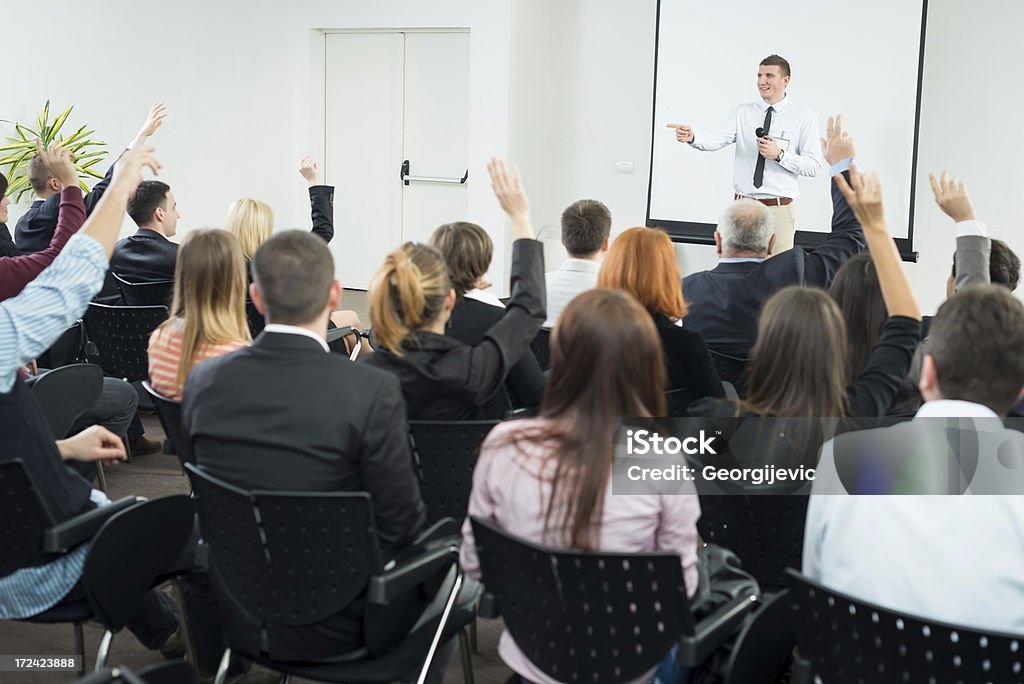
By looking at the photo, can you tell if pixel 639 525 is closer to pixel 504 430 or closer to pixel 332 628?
pixel 504 430

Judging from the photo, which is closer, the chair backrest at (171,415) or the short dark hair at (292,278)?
the short dark hair at (292,278)

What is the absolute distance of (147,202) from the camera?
4.61 meters

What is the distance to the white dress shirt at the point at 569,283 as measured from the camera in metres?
3.99

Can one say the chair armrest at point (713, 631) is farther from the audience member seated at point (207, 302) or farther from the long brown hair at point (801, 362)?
the audience member seated at point (207, 302)

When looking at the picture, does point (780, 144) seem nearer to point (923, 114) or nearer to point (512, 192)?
point (923, 114)

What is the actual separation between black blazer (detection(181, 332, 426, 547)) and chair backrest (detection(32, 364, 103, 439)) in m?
1.30

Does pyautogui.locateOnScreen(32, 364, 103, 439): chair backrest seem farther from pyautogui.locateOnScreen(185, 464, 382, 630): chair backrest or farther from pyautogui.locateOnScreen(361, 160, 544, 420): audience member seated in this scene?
pyautogui.locateOnScreen(185, 464, 382, 630): chair backrest

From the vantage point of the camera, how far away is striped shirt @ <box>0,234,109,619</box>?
2.29 m

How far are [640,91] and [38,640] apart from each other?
6408 millimetres

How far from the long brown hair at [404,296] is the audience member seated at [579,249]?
1.39 m

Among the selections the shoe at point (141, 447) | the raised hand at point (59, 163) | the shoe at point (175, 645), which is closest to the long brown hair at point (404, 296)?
the shoe at point (175, 645)

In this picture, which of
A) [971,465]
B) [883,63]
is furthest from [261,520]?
[883,63]

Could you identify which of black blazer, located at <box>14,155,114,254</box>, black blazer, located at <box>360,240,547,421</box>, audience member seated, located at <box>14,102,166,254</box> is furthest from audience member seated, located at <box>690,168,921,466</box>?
black blazer, located at <box>14,155,114,254</box>

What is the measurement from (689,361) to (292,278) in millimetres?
1433
